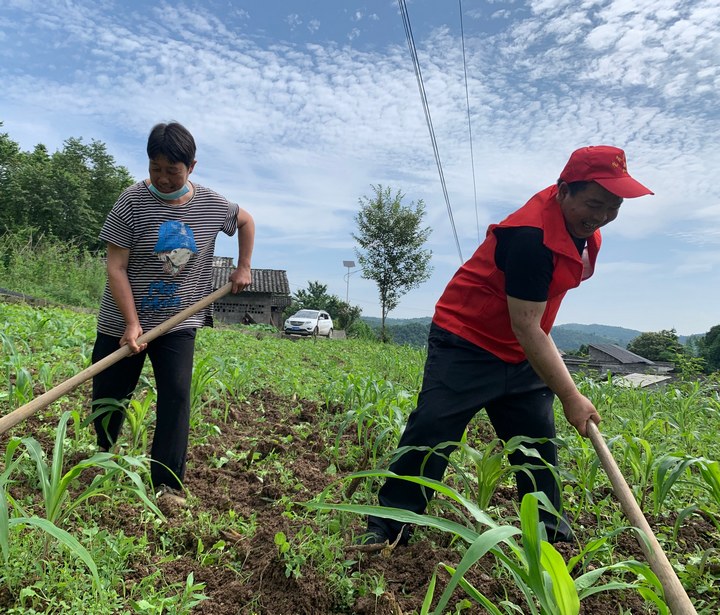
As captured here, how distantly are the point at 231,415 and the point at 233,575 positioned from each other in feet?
6.33

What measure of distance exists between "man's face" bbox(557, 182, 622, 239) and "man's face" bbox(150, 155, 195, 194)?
1.42m

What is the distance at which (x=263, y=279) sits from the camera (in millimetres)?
30109

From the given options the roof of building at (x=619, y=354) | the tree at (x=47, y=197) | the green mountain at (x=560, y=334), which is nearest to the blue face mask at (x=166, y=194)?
the green mountain at (x=560, y=334)

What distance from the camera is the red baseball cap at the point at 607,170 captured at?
1.57 metres

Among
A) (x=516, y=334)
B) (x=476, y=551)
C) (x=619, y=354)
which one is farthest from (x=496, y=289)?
(x=619, y=354)

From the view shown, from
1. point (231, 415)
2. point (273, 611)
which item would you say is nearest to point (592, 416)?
point (273, 611)

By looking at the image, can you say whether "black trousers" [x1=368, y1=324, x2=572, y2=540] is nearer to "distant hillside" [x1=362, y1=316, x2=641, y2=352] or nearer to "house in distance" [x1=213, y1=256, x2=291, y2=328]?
"distant hillside" [x1=362, y1=316, x2=641, y2=352]

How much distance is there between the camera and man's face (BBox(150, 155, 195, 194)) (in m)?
1.97

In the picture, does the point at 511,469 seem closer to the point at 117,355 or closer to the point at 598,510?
the point at 598,510

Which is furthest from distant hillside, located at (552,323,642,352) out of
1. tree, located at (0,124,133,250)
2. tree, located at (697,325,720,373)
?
tree, located at (0,124,133,250)

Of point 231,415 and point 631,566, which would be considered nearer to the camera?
point 631,566

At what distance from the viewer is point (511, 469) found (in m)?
1.80

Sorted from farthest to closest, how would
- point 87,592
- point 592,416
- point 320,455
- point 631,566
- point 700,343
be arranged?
point 700,343
point 320,455
point 592,416
point 87,592
point 631,566

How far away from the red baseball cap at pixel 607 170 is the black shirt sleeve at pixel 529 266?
228 millimetres
